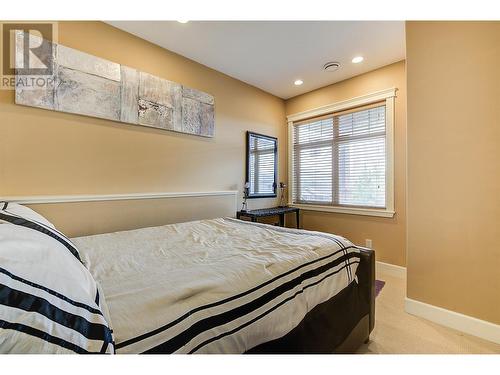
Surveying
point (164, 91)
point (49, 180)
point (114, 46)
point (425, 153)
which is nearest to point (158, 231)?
point (49, 180)

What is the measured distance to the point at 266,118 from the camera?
378cm

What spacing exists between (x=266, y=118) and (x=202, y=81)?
1.25 meters

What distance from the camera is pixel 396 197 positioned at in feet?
9.42

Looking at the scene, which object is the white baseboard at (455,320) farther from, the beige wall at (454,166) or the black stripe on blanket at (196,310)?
the black stripe on blanket at (196,310)

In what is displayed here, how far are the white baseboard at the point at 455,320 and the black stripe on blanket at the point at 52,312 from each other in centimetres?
242

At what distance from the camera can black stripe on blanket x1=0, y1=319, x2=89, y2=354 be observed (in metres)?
0.46

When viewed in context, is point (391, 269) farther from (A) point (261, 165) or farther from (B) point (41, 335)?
(B) point (41, 335)

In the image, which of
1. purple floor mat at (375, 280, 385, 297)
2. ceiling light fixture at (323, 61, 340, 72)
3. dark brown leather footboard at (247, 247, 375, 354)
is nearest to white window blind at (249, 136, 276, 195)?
ceiling light fixture at (323, 61, 340, 72)

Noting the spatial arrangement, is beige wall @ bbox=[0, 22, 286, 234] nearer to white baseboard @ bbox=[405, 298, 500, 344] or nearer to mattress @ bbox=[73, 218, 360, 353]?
mattress @ bbox=[73, 218, 360, 353]

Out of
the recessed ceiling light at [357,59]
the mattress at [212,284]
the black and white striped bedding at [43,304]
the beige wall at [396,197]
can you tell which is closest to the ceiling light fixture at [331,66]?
the recessed ceiling light at [357,59]

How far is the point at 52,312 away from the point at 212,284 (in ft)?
1.70

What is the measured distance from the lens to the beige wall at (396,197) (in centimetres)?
283

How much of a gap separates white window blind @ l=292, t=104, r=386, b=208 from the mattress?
1809mm
